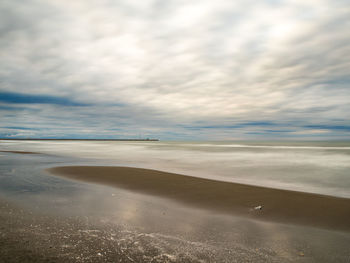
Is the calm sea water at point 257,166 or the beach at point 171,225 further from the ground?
the beach at point 171,225

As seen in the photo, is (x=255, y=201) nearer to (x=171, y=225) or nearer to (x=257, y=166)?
(x=171, y=225)

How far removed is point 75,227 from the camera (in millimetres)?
5043

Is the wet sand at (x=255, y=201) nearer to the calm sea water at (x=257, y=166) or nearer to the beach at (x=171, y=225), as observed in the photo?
the beach at (x=171, y=225)

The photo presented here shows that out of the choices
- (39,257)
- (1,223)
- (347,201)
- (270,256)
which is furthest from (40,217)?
(347,201)

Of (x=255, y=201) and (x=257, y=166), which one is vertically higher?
(x=255, y=201)

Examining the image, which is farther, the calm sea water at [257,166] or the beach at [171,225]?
the calm sea water at [257,166]

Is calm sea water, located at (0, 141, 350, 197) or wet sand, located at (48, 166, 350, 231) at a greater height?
wet sand, located at (48, 166, 350, 231)

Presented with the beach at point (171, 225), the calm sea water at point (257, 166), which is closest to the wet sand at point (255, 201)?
the beach at point (171, 225)

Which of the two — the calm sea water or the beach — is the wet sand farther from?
the calm sea water

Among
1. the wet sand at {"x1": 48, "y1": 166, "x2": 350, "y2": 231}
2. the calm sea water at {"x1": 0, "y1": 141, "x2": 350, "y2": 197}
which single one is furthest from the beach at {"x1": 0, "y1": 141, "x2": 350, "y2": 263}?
the calm sea water at {"x1": 0, "y1": 141, "x2": 350, "y2": 197}

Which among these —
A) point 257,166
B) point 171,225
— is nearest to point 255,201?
point 171,225

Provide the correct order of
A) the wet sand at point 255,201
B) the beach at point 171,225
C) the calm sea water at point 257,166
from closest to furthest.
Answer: the beach at point 171,225, the wet sand at point 255,201, the calm sea water at point 257,166

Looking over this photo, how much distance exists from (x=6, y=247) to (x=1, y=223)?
164cm

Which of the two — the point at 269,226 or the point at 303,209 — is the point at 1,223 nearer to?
the point at 269,226
